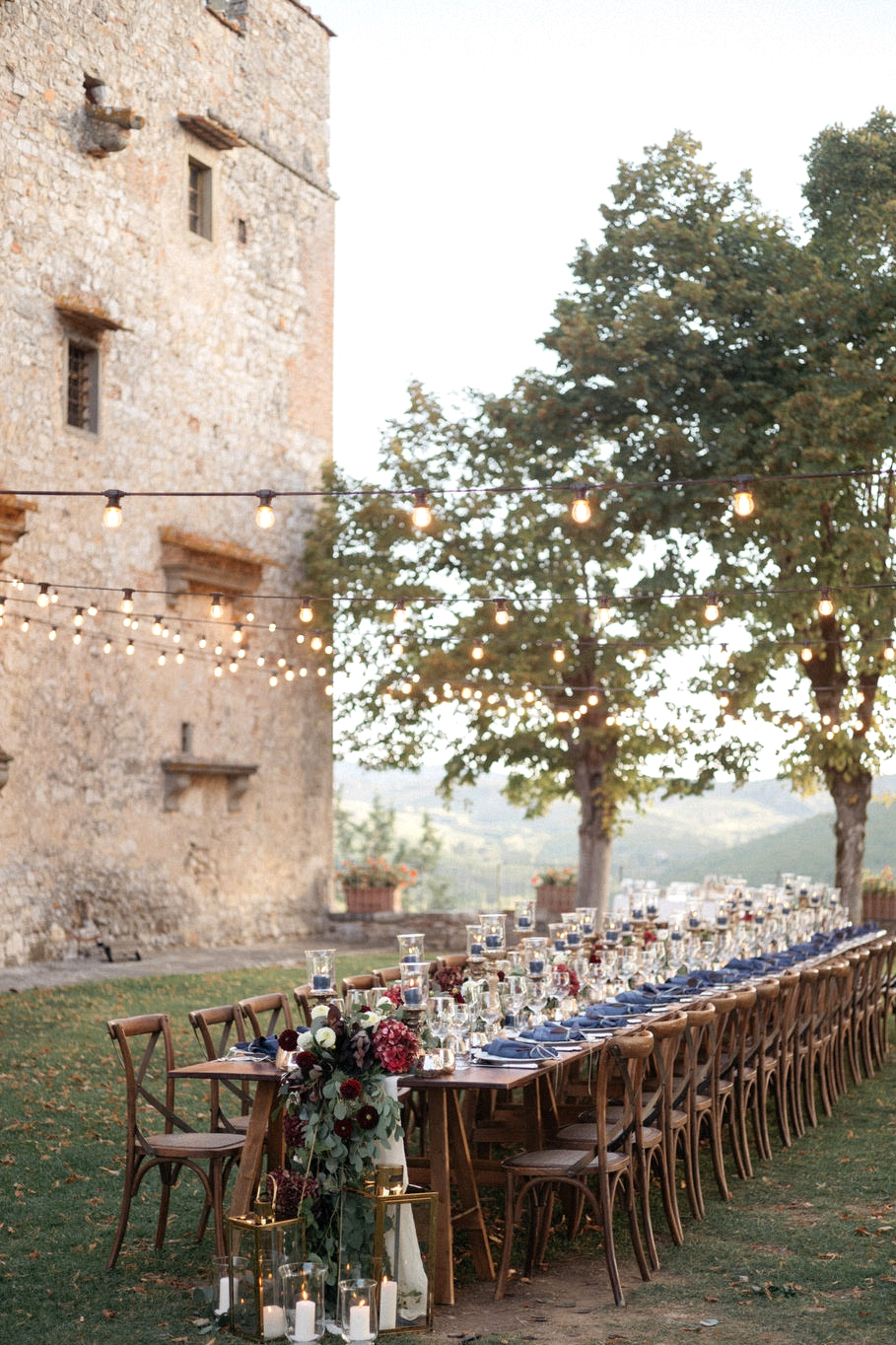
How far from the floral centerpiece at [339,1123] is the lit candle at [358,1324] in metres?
0.24

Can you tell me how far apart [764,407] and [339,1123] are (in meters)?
12.6

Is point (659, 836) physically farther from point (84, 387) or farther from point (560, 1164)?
point (560, 1164)

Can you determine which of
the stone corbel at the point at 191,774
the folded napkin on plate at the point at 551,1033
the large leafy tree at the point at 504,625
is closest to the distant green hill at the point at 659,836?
the large leafy tree at the point at 504,625

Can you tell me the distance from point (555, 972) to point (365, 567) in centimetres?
1192

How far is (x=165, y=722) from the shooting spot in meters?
16.6

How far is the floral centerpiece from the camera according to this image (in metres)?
4.87

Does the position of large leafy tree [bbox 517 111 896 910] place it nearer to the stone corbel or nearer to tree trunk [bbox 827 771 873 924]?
tree trunk [bbox 827 771 873 924]

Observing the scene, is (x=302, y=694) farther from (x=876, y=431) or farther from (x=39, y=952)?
(x=876, y=431)

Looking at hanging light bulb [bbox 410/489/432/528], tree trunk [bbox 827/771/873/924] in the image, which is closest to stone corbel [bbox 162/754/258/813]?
tree trunk [bbox 827/771/873/924]

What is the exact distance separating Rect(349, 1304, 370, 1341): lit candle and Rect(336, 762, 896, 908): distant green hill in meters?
31.4

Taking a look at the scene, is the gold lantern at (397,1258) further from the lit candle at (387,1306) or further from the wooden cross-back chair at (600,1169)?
the wooden cross-back chair at (600,1169)

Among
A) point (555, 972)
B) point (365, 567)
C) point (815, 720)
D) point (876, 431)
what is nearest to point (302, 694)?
point (365, 567)

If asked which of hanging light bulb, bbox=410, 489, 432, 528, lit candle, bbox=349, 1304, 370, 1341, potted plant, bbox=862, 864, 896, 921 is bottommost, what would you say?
lit candle, bbox=349, 1304, 370, 1341

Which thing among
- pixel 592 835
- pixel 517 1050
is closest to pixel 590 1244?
pixel 517 1050
